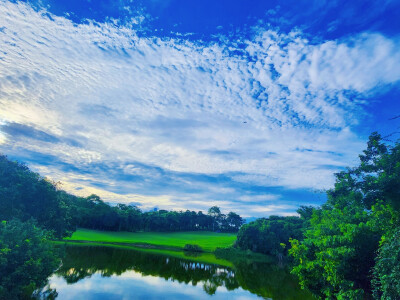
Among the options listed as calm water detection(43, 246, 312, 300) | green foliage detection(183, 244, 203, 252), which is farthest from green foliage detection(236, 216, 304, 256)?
calm water detection(43, 246, 312, 300)

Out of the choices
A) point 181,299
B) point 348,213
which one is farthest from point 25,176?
point 348,213

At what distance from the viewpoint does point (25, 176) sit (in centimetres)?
2198

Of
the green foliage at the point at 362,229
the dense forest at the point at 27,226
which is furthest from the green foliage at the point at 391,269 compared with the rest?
the dense forest at the point at 27,226

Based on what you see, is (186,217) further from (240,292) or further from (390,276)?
(390,276)

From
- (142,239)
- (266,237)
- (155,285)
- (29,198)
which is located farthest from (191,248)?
(29,198)

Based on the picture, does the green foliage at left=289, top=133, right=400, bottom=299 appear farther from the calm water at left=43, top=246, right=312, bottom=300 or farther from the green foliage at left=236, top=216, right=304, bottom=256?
the green foliage at left=236, top=216, right=304, bottom=256

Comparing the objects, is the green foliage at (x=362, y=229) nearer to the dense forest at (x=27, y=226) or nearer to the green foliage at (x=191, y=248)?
the dense forest at (x=27, y=226)

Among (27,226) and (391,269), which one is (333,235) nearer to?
(391,269)

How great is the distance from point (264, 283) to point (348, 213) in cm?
1896

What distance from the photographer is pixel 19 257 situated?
49.5 feet

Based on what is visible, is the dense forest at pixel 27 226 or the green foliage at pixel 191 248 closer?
the dense forest at pixel 27 226

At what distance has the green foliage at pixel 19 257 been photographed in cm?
1434

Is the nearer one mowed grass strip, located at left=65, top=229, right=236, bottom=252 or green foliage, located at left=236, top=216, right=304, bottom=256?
green foliage, located at left=236, top=216, right=304, bottom=256

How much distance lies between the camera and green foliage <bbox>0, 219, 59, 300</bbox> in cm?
1434
